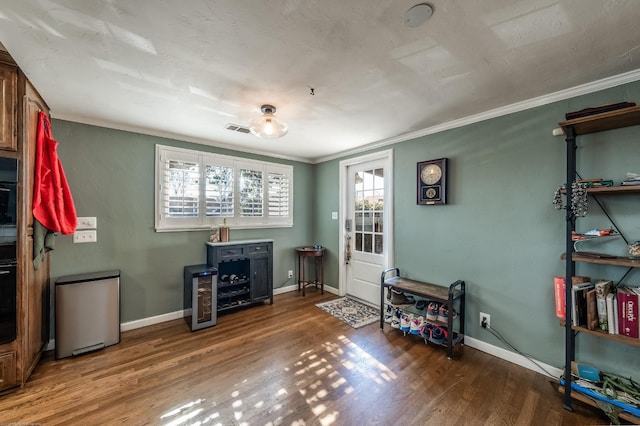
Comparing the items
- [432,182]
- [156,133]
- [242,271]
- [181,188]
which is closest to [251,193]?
[181,188]

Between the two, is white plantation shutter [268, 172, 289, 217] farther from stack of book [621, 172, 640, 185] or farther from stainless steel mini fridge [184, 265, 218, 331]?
stack of book [621, 172, 640, 185]

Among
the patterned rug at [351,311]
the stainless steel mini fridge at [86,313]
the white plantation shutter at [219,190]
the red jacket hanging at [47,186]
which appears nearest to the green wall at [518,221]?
the patterned rug at [351,311]

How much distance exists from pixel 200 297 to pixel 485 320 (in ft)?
10.2

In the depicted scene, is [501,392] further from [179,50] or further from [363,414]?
[179,50]

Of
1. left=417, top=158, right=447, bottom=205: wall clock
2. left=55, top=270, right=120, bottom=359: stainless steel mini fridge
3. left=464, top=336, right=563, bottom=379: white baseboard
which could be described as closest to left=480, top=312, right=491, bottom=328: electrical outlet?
left=464, top=336, right=563, bottom=379: white baseboard

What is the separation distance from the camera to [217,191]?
12.0ft

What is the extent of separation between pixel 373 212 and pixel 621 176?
2.37 meters

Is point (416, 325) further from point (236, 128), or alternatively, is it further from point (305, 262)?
point (236, 128)

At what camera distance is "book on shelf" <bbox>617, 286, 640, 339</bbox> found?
163 cm

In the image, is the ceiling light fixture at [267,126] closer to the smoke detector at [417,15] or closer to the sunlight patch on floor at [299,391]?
the smoke detector at [417,15]

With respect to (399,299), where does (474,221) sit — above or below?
above

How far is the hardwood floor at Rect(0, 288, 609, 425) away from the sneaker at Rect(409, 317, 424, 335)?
0.11 metres

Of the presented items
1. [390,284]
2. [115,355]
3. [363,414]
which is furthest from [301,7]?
[115,355]

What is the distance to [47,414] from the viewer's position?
1.71 metres
